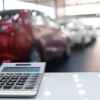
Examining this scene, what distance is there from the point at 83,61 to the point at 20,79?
0.46m

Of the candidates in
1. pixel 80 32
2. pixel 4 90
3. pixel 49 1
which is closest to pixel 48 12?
pixel 49 1

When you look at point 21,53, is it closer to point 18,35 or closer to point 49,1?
point 18,35

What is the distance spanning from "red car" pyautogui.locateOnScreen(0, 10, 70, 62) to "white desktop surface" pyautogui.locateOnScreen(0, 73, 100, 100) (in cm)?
16

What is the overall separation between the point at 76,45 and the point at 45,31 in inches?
8.1

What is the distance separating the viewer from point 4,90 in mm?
957

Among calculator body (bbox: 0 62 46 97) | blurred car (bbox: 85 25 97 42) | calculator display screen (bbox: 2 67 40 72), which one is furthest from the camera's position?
blurred car (bbox: 85 25 97 42)

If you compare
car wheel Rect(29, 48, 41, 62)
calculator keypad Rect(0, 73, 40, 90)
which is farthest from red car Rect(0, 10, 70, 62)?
calculator keypad Rect(0, 73, 40, 90)

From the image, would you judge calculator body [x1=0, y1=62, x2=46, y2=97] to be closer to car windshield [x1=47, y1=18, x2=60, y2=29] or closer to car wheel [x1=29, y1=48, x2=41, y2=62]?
car wheel [x1=29, y1=48, x2=41, y2=62]

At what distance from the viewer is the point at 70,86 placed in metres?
1.09

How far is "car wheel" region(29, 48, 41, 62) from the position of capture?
138 centimetres

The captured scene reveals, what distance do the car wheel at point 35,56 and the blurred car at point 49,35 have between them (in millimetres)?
49

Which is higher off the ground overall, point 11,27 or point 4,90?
point 11,27

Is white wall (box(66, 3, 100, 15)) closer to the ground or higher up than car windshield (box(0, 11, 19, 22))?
higher up

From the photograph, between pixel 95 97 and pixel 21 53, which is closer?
pixel 95 97
